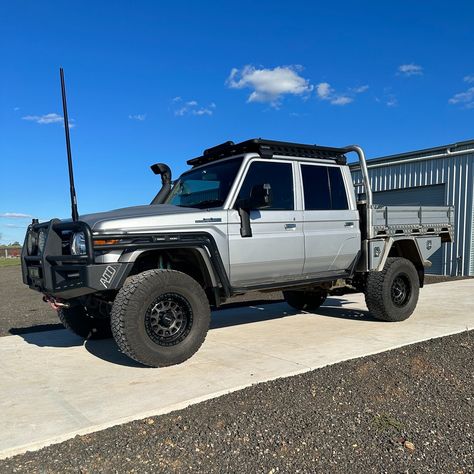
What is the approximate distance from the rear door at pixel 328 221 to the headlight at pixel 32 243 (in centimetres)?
314

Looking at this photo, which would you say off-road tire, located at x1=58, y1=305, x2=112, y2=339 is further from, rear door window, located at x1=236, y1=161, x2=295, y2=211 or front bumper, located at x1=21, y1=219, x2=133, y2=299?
rear door window, located at x1=236, y1=161, x2=295, y2=211

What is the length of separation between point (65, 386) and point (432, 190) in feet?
46.9

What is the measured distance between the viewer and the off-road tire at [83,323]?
566 cm

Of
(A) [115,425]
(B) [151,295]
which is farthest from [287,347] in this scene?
(A) [115,425]

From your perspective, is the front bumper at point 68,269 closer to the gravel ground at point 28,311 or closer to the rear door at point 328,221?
the rear door at point 328,221

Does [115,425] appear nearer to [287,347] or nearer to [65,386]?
[65,386]

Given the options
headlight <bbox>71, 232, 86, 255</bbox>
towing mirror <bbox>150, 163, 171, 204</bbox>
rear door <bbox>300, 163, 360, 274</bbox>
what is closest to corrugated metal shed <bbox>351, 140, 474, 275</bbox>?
rear door <bbox>300, 163, 360, 274</bbox>

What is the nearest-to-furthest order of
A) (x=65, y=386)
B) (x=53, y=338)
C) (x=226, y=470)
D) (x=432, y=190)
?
(x=226, y=470)
(x=65, y=386)
(x=53, y=338)
(x=432, y=190)

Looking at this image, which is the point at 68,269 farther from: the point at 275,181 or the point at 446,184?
the point at 446,184

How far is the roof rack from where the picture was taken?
5.43m

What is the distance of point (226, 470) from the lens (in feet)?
8.93

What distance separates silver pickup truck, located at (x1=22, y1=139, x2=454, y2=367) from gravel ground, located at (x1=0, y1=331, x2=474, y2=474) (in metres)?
1.17

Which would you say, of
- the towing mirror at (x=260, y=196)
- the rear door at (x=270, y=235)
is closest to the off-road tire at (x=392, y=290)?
the rear door at (x=270, y=235)

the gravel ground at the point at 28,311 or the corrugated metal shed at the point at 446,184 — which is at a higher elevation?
the corrugated metal shed at the point at 446,184
